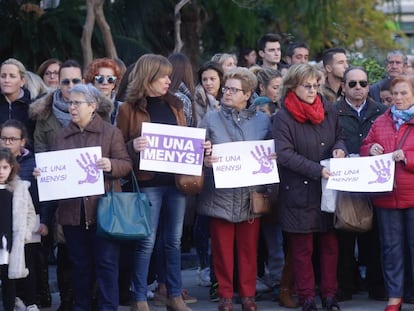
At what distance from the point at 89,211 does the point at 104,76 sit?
1659mm

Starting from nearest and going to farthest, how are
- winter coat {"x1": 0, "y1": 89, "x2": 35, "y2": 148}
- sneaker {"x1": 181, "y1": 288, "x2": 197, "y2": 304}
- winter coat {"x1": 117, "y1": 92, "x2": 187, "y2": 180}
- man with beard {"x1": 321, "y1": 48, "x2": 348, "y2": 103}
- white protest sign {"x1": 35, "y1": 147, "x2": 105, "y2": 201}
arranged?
white protest sign {"x1": 35, "y1": 147, "x2": 105, "y2": 201}, winter coat {"x1": 117, "y1": 92, "x2": 187, "y2": 180}, winter coat {"x1": 0, "y1": 89, "x2": 35, "y2": 148}, sneaker {"x1": 181, "y1": 288, "x2": 197, "y2": 304}, man with beard {"x1": 321, "y1": 48, "x2": 348, "y2": 103}

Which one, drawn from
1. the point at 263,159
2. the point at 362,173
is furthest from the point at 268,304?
the point at 362,173

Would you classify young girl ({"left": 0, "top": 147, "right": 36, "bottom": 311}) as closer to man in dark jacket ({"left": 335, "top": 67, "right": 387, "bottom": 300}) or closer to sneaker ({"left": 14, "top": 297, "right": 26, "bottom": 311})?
sneaker ({"left": 14, "top": 297, "right": 26, "bottom": 311})

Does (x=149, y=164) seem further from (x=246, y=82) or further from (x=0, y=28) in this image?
(x=0, y=28)

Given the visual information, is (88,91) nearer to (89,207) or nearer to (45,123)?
(45,123)

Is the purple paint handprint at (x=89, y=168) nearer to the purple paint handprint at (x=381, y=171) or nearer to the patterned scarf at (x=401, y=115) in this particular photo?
the purple paint handprint at (x=381, y=171)

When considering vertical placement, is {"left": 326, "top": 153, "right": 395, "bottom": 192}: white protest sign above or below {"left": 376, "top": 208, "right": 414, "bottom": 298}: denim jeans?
above

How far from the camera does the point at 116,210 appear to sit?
9.17 metres

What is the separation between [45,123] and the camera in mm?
10031

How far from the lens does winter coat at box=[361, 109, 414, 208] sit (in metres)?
9.69

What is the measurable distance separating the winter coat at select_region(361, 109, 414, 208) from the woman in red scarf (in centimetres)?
35

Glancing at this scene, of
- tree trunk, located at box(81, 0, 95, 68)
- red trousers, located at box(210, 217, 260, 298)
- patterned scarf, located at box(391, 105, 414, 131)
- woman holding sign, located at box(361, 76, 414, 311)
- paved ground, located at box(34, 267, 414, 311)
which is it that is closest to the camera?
woman holding sign, located at box(361, 76, 414, 311)

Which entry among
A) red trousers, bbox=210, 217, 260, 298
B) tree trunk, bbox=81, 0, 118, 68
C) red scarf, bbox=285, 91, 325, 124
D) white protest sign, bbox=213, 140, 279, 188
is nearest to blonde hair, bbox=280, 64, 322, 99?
red scarf, bbox=285, 91, 325, 124

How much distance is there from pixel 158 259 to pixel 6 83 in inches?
85.7
